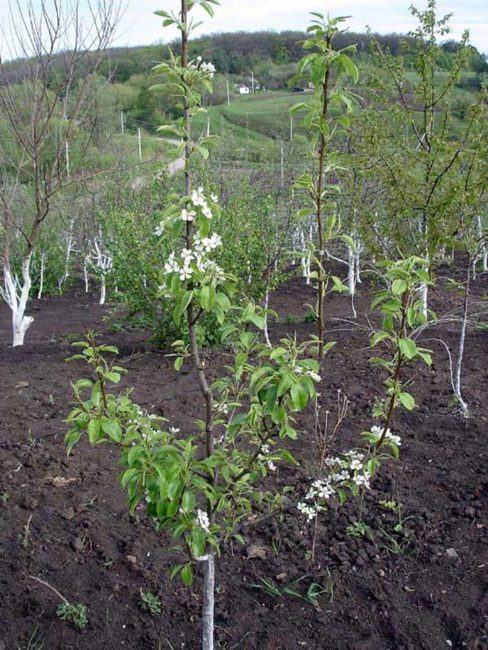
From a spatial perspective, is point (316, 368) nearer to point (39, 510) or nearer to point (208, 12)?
point (208, 12)

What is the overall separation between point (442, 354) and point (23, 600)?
14.1ft

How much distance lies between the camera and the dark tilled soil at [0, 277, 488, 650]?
2.62 m

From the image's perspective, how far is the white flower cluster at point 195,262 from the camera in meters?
1.81

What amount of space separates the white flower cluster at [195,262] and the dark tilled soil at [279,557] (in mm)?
1648

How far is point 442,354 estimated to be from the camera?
584 centimetres

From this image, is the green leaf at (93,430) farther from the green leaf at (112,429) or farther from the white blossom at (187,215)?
the white blossom at (187,215)

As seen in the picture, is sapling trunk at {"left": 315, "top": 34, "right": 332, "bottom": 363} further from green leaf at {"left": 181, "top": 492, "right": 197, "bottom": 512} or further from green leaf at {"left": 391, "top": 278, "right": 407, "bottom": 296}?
green leaf at {"left": 181, "top": 492, "right": 197, "bottom": 512}

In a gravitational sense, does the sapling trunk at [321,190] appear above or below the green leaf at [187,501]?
above

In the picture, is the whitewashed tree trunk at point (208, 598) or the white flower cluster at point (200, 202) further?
the whitewashed tree trunk at point (208, 598)

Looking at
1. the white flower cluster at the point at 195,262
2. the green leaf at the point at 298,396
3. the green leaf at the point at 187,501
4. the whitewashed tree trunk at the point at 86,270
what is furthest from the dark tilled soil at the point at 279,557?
the whitewashed tree trunk at the point at 86,270

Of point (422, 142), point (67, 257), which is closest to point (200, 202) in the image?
point (422, 142)

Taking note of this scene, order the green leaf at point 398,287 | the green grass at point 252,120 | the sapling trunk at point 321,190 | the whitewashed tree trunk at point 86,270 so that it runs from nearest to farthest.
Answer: the green leaf at point 398,287 → the sapling trunk at point 321,190 → the whitewashed tree trunk at point 86,270 → the green grass at point 252,120

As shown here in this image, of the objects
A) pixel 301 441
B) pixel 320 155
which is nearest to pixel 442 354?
pixel 301 441

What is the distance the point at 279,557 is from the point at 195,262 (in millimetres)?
1838
